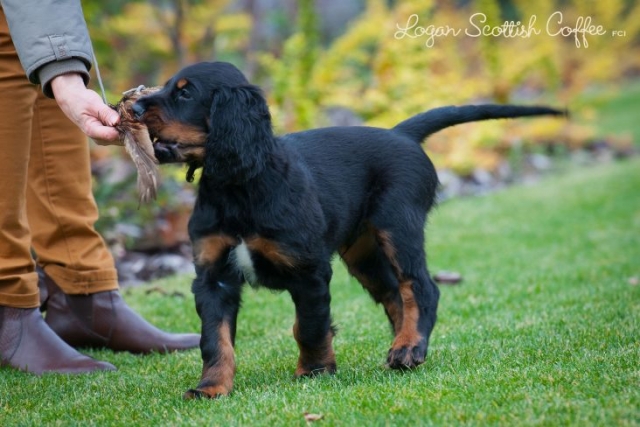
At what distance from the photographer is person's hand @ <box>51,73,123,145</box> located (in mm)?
2760

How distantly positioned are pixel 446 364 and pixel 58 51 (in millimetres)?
1801

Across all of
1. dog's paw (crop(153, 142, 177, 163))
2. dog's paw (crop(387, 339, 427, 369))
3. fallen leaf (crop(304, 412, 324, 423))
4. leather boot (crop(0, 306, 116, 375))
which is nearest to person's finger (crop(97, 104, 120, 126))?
dog's paw (crop(153, 142, 177, 163))

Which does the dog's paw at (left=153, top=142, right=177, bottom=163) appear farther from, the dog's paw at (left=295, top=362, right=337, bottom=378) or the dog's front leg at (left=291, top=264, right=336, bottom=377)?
the dog's paw at (left=295, top=362, right=337, bottom=378)

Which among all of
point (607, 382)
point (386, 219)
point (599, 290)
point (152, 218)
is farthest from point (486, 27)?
point (607, 382)

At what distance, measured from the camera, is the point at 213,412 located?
2584mm

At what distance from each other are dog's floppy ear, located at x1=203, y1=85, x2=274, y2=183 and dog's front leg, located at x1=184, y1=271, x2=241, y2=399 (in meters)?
A: 0.40

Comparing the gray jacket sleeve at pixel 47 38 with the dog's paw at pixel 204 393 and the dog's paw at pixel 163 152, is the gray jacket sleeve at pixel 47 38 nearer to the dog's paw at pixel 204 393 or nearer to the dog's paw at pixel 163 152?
the dog's paw at pixel 163 152

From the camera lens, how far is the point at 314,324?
3.03 meters

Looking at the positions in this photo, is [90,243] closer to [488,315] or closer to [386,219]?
[386,219]

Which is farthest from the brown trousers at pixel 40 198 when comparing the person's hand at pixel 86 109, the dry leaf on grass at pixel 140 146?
the dry leaf on grass at pixel 140 146

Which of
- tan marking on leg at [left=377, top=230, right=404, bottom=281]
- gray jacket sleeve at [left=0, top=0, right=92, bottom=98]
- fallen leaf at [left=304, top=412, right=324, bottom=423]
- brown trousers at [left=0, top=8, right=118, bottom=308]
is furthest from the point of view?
tan marking on leg at [left=377, top=230, right=404, bottom=281]

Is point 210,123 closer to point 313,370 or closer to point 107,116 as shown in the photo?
point 107,116

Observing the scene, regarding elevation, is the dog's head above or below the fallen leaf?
above

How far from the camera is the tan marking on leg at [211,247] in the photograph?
2910 mm
